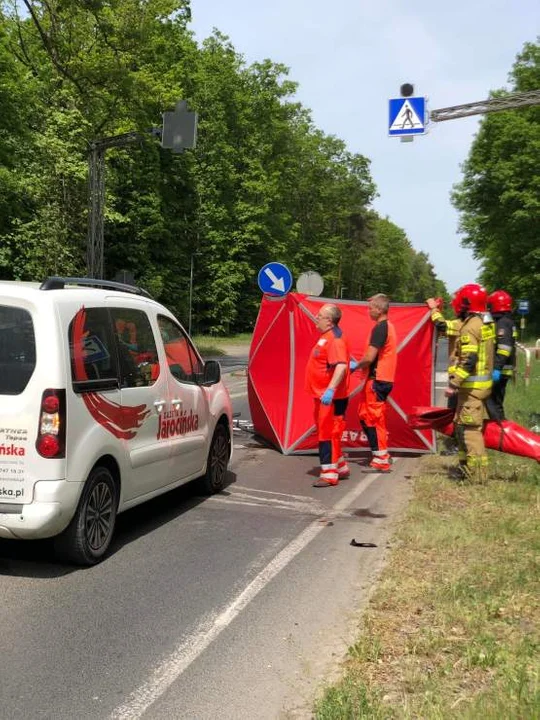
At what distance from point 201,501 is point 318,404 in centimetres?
171

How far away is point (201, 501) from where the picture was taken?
7.36 meters

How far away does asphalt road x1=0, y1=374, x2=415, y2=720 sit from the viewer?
11.3 feet

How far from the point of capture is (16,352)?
4.84m

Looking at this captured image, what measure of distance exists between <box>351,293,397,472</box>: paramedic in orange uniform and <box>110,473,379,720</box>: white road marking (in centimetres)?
299

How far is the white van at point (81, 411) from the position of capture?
475 centimetres

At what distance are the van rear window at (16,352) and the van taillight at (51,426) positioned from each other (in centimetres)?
18

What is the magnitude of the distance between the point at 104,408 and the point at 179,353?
1.61 m

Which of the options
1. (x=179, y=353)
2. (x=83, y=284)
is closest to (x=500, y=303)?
(x=179, y=353)

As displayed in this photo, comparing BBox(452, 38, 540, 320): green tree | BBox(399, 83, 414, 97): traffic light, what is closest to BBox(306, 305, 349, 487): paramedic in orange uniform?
BBox(399, 83, 414, 97): traffic light

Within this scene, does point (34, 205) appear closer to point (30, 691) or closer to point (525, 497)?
point (525, 497)

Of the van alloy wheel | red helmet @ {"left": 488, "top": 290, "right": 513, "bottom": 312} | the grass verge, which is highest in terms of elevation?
red helmet @ {"left": 488, "top": 290, "right": 513, "bottom": 312}

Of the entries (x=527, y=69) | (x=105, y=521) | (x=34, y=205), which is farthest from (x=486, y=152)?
(x=105, y=521)

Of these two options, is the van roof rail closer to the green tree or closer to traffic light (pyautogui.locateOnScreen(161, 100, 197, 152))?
traffic light (pyautogui.locateOnScreen(161, 100, 197, 152))

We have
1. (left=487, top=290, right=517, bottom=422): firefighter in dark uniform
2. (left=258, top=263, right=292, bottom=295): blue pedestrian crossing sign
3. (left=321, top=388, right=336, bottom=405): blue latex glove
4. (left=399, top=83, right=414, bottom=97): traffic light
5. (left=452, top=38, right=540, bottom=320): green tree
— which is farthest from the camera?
(left=452, top=38, right=540, bottom=320): green tree
